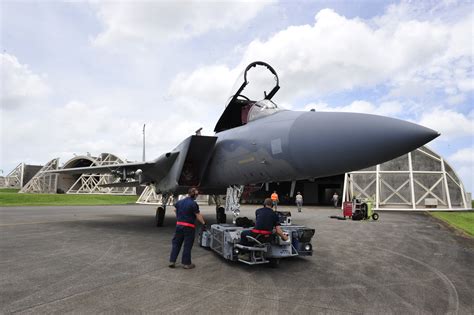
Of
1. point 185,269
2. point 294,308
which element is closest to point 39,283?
point 185,269

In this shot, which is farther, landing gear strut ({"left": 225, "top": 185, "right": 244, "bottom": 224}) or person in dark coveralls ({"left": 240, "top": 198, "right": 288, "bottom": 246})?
landing gear strut ({"left": 225, "top": 185, "right": 244, "bottom": 224})

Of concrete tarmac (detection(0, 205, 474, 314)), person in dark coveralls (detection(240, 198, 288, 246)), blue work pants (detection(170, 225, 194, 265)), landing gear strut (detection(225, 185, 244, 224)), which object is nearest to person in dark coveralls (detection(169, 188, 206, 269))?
blue work pants (detection(170, 225, 194, 265))

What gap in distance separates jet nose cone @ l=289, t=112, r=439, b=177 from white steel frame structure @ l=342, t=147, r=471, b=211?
20.7m

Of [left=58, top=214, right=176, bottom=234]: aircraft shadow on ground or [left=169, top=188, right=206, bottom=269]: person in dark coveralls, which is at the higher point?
[left=169, top=188, right=206, bottom=269]: person in dark coveralls

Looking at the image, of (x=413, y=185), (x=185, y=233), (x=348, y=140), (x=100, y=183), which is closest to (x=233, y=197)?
(x=185, y=233)

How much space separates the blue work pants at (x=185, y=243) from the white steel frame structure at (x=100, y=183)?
4424 centimetres

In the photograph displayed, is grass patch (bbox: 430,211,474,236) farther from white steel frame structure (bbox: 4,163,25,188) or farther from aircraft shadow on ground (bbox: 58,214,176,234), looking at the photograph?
white steel frame structure (bbox: 4,163,25,188)

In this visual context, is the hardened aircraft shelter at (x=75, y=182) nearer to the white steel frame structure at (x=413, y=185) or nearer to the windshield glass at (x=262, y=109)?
the white steel frame structure at (x=413, y=185)

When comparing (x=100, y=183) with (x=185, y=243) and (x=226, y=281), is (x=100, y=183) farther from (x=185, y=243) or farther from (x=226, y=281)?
(x=226, y=281)

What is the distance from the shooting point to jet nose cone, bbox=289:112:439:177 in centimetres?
419

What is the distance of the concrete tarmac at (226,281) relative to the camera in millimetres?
3547

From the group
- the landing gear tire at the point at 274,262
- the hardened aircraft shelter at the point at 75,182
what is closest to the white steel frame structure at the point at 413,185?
the landing gear tire at the point at 274,262

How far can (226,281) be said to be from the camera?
454cm

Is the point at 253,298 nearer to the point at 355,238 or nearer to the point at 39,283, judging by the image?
the point at 39,283
